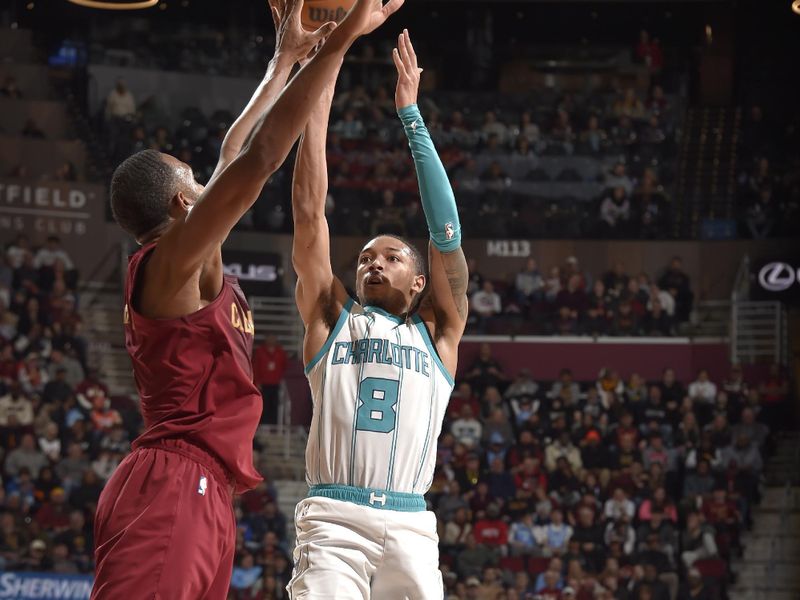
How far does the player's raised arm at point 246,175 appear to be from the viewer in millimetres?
3244

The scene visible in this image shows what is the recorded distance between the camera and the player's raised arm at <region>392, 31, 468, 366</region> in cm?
503

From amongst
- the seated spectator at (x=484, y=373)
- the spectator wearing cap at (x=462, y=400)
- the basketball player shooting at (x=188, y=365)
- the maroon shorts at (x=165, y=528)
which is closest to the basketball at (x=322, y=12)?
the basketball player shooting at (x=188, y=365)

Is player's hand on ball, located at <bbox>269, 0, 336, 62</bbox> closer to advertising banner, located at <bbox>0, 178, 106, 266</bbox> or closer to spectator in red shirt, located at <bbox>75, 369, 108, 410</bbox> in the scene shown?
spectator in red shirt, located at <bbox>75, 369, 108, 410</bbox>

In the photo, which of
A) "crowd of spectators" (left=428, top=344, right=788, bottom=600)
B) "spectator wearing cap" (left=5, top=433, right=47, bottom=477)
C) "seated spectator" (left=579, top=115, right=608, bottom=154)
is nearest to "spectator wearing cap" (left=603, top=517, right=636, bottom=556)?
"crowd of spectators" (left=428, top=344, right=788, bottom=600)

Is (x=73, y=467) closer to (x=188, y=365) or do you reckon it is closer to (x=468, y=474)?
(x=468, y=474)

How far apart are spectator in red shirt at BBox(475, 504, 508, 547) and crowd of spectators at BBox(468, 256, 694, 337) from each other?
381 centimetres

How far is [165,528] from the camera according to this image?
3.42 metres

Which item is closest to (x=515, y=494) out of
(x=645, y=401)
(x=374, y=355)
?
(x=645, y=401)

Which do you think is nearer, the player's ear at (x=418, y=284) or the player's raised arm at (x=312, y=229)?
the player's raised arm at (x=312, y=229)

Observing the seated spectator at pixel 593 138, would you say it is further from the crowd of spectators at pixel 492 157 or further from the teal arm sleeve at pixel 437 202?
the teal arm sleeve at pixel 437 202

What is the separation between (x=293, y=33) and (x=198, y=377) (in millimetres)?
1359

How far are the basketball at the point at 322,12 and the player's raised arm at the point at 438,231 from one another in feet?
1.78

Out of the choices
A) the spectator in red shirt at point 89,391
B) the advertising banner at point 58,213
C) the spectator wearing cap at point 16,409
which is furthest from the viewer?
the advertising banner at point 58,213

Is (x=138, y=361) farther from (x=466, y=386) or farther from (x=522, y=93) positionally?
(x=522, y=93)
